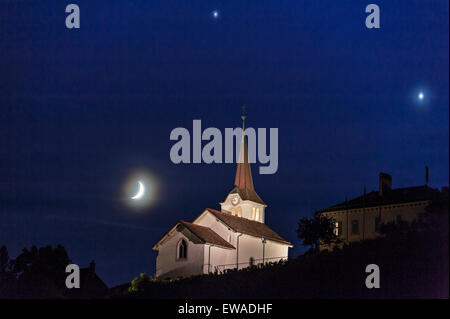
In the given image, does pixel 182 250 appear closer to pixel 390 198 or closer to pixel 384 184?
pixel 390 198

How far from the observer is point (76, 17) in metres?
40.1

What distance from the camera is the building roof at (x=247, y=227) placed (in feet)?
219

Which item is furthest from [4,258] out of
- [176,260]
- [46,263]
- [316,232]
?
[316,232]

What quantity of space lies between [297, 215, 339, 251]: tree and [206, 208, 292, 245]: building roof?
31.0 feet

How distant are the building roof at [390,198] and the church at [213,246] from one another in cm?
1008

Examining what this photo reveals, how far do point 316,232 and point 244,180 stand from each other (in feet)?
125

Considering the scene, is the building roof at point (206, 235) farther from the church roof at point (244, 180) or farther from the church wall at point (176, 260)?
the church roof at point (244, 180)

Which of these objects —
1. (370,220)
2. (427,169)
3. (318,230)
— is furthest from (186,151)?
(427,169)

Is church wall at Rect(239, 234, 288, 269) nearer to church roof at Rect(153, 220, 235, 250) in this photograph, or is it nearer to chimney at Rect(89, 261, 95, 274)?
church roof at Rect(153, 220, 235, 250)

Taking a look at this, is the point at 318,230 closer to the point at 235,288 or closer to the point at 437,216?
the point at 437,216

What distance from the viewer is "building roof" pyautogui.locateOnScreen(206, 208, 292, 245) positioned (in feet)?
219

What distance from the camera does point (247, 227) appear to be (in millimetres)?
70000
